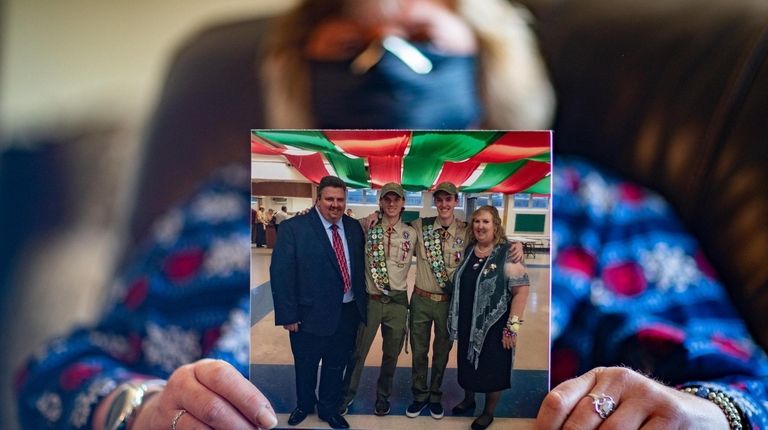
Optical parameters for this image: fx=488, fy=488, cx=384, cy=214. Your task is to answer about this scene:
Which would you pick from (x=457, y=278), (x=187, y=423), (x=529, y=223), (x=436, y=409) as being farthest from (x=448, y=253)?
(x=187, y=423)

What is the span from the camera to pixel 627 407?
77 cm

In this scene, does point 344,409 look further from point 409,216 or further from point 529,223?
point 529,223

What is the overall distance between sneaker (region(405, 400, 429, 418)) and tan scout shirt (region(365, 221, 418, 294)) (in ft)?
0.67

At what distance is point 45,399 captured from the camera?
99 centimetres

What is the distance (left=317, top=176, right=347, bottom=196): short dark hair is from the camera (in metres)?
0.87

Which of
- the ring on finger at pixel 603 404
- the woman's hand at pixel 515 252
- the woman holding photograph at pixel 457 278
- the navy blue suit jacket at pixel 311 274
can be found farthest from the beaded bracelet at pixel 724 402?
the navy blue suit jacket at pixel 311 274

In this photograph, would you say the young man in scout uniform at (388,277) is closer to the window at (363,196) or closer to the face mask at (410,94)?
the window at (363,196)

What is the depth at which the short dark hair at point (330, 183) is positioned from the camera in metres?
0.87

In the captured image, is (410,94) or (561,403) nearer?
(561,403)

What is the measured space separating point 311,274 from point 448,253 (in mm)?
246

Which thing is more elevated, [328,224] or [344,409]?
[328,224]

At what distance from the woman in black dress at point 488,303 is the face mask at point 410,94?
201mm

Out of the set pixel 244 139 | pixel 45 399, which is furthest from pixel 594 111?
pixel 45 399

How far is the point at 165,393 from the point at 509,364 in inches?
24.3
